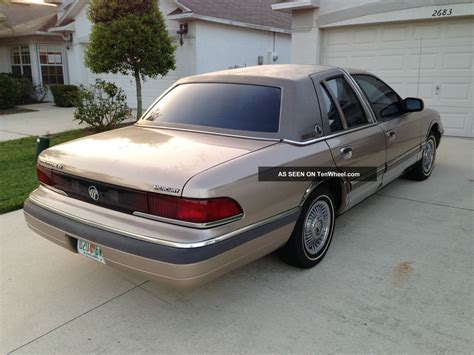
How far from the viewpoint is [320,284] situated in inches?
130

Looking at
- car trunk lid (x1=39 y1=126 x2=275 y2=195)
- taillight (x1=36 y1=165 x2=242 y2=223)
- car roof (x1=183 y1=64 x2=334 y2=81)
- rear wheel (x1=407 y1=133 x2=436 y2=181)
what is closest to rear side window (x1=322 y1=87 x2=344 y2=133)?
car roof (x1=183 y1=64 x2=334 y2=81)

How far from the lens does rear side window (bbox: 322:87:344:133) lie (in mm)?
3600

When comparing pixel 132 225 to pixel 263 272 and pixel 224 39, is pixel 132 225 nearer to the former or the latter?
pixel 263 272

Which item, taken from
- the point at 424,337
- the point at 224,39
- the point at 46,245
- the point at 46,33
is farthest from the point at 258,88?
the point at 46,33

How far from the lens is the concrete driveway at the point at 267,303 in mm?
2645

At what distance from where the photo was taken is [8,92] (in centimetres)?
1503

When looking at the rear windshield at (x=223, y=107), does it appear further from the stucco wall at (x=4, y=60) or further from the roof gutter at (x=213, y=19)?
the stucco wall at (x=4, y=60)

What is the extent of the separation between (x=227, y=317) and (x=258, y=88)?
185 cm

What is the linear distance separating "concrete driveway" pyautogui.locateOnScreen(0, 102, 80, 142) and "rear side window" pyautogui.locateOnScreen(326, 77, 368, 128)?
8.30 meters

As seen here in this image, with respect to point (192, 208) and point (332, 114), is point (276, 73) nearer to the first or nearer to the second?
point (332, 114)

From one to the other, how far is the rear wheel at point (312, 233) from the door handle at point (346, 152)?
13.0 inches

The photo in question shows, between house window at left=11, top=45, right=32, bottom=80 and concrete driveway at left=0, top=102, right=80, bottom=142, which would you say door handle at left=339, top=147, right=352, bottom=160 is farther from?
house window at left=11, top=45, right=32, bottom=80

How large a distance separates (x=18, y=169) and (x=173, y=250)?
5.30 meters

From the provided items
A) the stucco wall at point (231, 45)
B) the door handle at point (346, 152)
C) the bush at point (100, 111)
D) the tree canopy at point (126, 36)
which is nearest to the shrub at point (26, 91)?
the stucco wall at point (231, 45)
